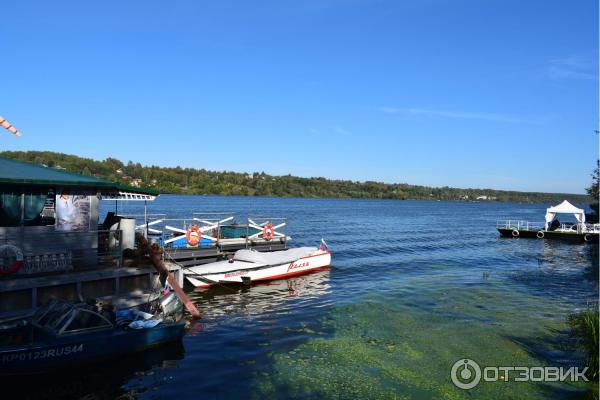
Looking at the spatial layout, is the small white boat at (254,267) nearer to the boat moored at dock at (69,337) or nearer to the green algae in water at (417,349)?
the green algae in water at (417,349)

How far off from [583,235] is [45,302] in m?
53.6

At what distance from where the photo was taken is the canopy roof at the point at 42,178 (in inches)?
549

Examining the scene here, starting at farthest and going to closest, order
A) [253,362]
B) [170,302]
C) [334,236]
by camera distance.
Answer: [334,236] → [170,302] → [253,362]

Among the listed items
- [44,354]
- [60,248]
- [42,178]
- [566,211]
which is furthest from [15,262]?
[566,211]

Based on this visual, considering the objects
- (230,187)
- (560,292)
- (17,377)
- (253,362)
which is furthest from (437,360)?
(230,187)

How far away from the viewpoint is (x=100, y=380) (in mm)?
11586

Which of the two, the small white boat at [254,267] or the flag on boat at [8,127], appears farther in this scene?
the small white boat at [254,267]

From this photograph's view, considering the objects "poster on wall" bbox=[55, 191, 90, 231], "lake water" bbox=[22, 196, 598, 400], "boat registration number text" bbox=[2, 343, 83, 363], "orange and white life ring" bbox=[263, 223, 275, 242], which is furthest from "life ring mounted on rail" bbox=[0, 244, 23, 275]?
"orange and white life ring" bbox=[263, 223, 275, 242]

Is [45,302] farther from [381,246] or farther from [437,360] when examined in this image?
[381,246]

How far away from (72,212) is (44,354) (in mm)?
5747

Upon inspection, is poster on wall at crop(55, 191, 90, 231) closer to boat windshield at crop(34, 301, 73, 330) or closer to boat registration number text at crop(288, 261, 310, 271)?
boat windshield at crop(34, 301, 73, 330)

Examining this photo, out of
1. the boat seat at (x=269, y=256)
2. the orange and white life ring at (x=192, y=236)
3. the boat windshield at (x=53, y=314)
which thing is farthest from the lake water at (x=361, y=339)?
the orange and white life ring at (x=192, y=236)

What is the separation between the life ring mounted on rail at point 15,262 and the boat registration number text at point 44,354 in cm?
352

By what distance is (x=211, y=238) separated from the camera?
2517 cm
